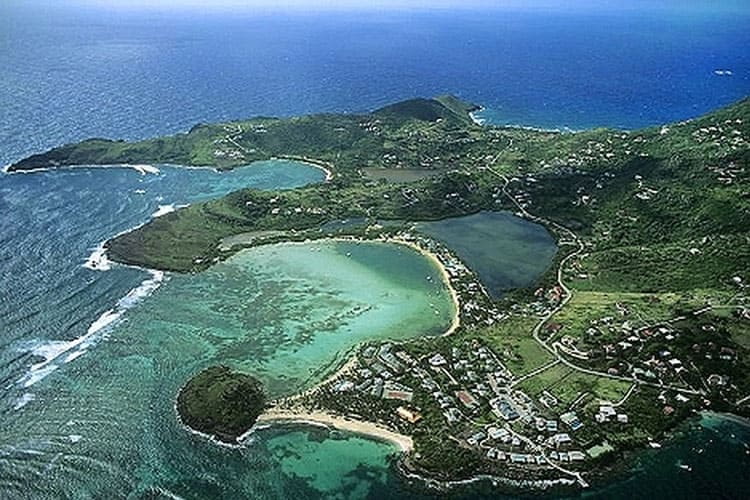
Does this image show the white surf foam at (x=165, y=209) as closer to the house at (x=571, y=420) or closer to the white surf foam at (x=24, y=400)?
the white surf foam at (x=24, y=400)

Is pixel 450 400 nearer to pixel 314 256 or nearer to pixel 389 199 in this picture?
pixel 314 256

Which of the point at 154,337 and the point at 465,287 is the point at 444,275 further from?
the point at 154,337

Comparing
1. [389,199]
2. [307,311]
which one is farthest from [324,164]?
[307,311]

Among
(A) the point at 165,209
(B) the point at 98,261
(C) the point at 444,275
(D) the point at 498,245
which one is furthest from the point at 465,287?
(A) the point at 165,209

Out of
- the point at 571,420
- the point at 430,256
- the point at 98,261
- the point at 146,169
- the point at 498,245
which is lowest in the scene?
the point at 498,245

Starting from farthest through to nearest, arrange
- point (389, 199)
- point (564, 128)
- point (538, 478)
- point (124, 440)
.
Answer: point (564, 128)
point (389, 199)
point (124, 440)
point (538, 478)

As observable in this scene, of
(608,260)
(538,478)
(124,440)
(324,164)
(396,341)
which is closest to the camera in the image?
(538,478)

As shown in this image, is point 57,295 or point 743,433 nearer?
point 743,433
